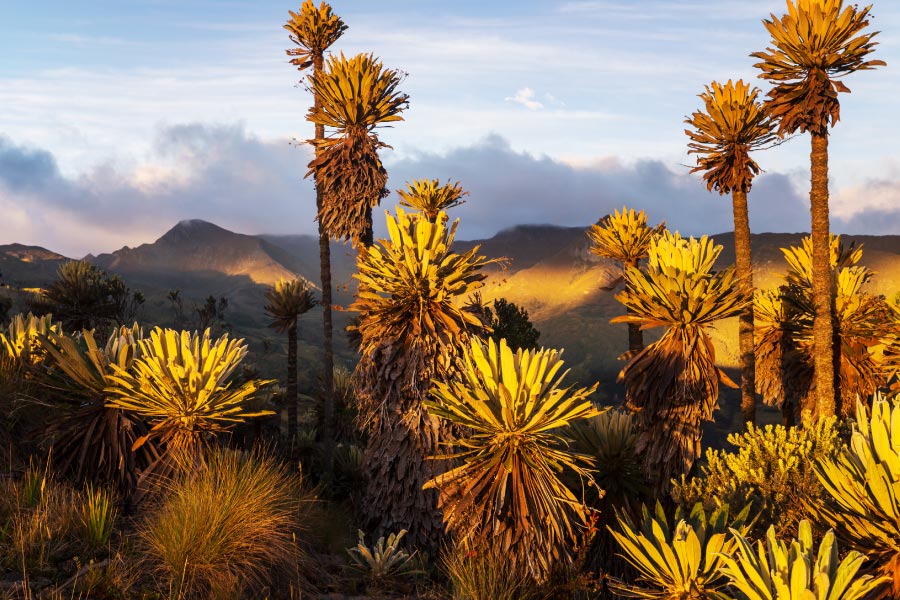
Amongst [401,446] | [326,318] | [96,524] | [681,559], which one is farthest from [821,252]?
[96,524]

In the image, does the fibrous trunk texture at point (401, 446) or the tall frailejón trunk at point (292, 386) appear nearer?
the fibrous trunk texture at point (401, 446)

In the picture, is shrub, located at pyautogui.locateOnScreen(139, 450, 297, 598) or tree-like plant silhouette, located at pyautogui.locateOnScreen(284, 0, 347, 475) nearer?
shrub, located at pyautogui.locateOnScreen(139, 450, 297, 598)

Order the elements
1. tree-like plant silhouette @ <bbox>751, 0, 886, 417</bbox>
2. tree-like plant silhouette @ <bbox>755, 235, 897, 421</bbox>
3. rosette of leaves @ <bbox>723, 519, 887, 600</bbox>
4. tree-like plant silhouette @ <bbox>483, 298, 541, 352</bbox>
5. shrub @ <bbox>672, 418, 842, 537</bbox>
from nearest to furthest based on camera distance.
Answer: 1. rosette of leaves @ <bbox>723, 519, 887, 600</bbox>
2. shrub @ <bbox>672, 418, 842, 537</bbox>
3. tree-like plant silhouette @ <bbox>751, 0, 886, 417</bbox>
4. tree-like plant silhouette @ <bbox>755, 235, 897, 421</bbox>
5. tree-like plant silhouette @ <bbox>483, 298, 541, 352</bbox>

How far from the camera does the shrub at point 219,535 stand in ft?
20.6

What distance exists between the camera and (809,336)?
18719 millimetres

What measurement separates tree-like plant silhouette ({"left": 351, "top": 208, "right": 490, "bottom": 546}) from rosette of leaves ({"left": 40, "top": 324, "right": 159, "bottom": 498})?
3.39 meters

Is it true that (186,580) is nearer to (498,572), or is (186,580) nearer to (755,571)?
(498,572)

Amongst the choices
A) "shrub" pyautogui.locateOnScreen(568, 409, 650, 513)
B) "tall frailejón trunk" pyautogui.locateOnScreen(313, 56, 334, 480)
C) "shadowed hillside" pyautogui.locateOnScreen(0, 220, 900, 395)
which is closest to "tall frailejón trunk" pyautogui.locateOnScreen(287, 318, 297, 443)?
"tall frailejón trunk" pyautogui.locateOnScreen(313, 56, 334, 480)

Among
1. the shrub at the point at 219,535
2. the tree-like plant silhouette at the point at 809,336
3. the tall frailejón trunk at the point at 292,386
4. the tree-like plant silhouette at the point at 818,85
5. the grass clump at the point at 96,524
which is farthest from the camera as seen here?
the tall frailejón trunk at the point at 292,386

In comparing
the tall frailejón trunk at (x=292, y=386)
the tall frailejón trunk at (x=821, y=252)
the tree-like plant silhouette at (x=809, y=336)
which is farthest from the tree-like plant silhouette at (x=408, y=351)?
the tree-like plant silhouette at (x=809, y=336)

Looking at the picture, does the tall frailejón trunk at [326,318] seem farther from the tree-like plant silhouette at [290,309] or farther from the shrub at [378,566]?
the shrub at [378,566]

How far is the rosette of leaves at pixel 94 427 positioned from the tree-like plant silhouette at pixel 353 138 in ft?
29.2

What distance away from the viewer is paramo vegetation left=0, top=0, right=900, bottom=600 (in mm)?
5922

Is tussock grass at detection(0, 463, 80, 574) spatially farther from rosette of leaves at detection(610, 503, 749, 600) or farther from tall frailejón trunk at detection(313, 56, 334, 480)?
tall frailejón trunk at detection(313, 56, 334, 480)
